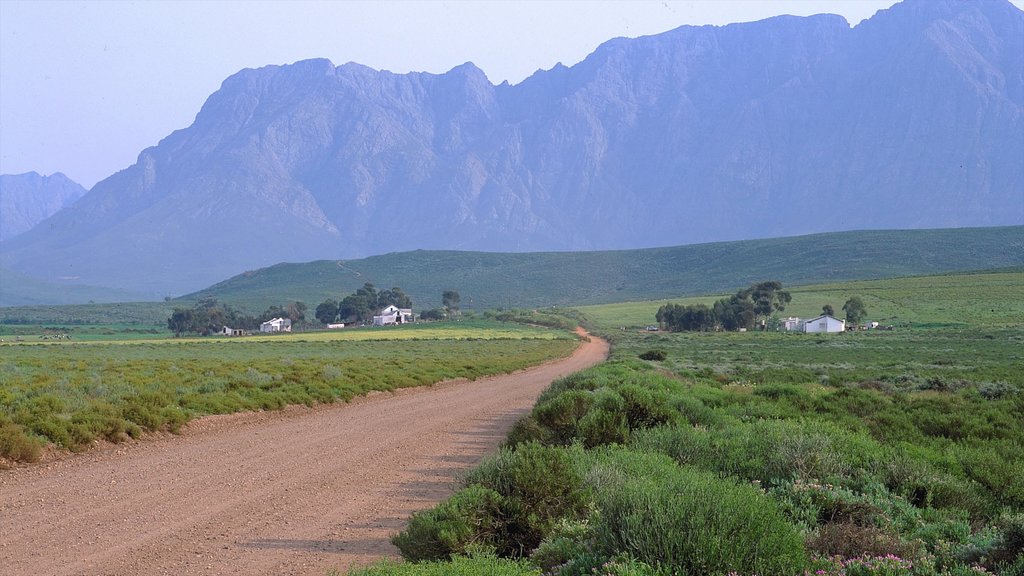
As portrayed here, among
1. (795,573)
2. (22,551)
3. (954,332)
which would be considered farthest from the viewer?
(954,332)

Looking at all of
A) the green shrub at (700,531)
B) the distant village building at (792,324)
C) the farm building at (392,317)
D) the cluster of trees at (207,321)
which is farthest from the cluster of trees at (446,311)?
the green shrub at (700,531)

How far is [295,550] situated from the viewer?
8266 mm

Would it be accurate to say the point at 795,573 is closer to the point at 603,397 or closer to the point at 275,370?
the point at 603,397

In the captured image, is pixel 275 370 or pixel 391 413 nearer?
pixel 391 413

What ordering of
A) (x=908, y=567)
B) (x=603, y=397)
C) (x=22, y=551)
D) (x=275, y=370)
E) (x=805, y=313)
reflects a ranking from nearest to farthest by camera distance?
(x=908, y=567), (x=22, y=551), (x=603, y=397), (x=275, y=370), (x=805, y=313)

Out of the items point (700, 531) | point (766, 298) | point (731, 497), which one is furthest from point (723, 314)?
point (700, 531)

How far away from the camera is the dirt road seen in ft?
26.2

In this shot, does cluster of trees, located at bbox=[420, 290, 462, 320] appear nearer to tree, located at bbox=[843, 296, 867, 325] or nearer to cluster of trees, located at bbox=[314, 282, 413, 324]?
cluster of trees, located at bbox=[314, 282, 413, 324]

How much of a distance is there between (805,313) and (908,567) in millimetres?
118547

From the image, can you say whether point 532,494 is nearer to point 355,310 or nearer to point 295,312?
point 295,312

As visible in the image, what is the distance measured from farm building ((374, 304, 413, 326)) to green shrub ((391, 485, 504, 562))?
439ft

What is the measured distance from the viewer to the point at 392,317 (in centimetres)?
14275

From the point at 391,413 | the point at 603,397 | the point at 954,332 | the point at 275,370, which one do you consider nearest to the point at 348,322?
the point at 954,332

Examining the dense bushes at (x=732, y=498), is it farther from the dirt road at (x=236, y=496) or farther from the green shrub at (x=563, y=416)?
the dirt road at (x=236, y=496)
